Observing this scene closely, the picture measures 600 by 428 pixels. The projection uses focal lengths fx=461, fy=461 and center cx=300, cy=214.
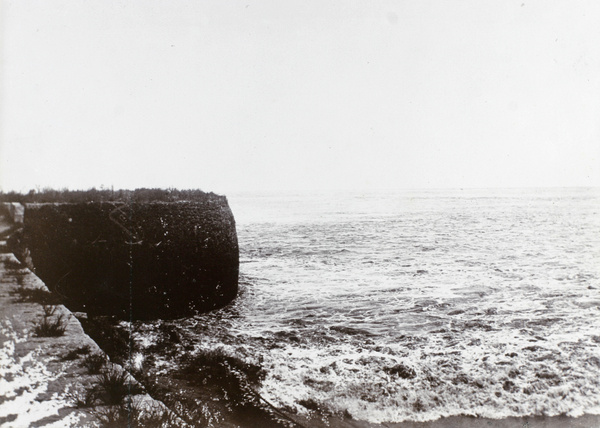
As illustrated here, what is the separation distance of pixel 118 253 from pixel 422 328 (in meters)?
3.98

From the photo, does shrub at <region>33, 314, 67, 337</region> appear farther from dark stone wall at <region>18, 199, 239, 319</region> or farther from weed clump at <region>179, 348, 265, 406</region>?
dark stone wall at <region>18, 199, 239, 319</region>

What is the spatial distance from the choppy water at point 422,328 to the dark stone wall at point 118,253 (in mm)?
653

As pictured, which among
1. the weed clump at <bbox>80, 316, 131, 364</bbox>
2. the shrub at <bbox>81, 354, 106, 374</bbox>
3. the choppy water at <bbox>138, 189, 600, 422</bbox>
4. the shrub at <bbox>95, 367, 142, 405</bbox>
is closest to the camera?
the shrub at <bbox>95, 367, 142, 405</bbox>

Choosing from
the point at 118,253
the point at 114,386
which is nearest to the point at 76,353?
the point at 114,386

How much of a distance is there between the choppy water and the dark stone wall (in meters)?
0.65

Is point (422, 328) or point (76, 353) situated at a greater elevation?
point (76, 353)

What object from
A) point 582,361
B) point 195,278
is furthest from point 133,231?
point 582,361

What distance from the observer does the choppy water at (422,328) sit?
13.4ft

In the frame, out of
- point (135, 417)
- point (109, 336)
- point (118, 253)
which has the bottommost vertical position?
point (109, 336)

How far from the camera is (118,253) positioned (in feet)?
19.5

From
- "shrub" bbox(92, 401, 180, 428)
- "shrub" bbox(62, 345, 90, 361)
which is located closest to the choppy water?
"shrub" bbox(92, 401, 180, 428)

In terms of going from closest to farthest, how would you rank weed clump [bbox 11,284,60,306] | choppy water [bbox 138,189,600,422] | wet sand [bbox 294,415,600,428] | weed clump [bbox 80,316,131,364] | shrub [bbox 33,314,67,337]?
1. wet sand [bbox 294,415,600,428]
2. shrub [bbox 33,314,67,337]
3. choppy water [bbox 138,189,600,422]
4. weed clump [bbox 11,284,60,306]
5. weed clump [bbox 80,316,131,364]

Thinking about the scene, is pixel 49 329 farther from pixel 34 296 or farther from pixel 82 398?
pixel 82 398

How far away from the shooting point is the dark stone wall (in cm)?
594
